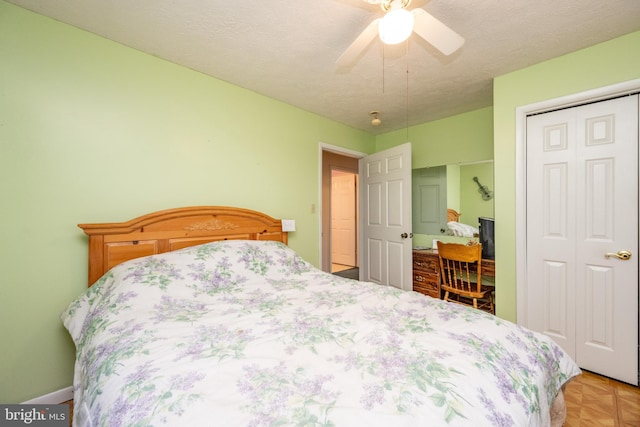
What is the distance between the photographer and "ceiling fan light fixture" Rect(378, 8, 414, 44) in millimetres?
1153

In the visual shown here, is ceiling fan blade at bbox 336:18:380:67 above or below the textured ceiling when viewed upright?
below

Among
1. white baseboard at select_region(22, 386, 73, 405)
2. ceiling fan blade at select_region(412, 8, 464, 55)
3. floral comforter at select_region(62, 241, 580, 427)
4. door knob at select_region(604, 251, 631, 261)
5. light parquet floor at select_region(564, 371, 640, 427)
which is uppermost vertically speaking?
ceiling fan blade at select_region(412, 8, 464, 55)

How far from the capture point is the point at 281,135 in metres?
2.83

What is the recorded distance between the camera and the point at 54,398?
5.31 ft

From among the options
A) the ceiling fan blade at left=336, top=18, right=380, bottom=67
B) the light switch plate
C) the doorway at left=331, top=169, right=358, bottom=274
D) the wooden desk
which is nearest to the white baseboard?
the light switch plate

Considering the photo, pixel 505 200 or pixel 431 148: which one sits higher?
pixel 431 148

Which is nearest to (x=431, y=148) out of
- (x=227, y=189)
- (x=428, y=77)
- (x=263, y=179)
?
(x=428, y=77)

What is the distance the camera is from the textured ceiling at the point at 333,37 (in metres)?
1.52

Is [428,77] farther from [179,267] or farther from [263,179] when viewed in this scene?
[179,267]

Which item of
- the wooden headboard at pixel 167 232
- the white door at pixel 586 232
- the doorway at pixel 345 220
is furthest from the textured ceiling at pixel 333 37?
the doorway at pixel 345 220

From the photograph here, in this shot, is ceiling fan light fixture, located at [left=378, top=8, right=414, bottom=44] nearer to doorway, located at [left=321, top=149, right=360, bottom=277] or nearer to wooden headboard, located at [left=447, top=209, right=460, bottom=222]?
wooden headboard, located at [left=447, top=209, right=460, bottom=222]

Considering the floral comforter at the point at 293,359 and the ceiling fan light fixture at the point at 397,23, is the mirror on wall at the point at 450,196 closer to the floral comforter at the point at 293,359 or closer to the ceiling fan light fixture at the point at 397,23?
the floral comforter at the point at 293,359

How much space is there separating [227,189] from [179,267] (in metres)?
0.95

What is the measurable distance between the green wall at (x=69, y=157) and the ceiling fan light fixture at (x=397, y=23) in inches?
65.5
